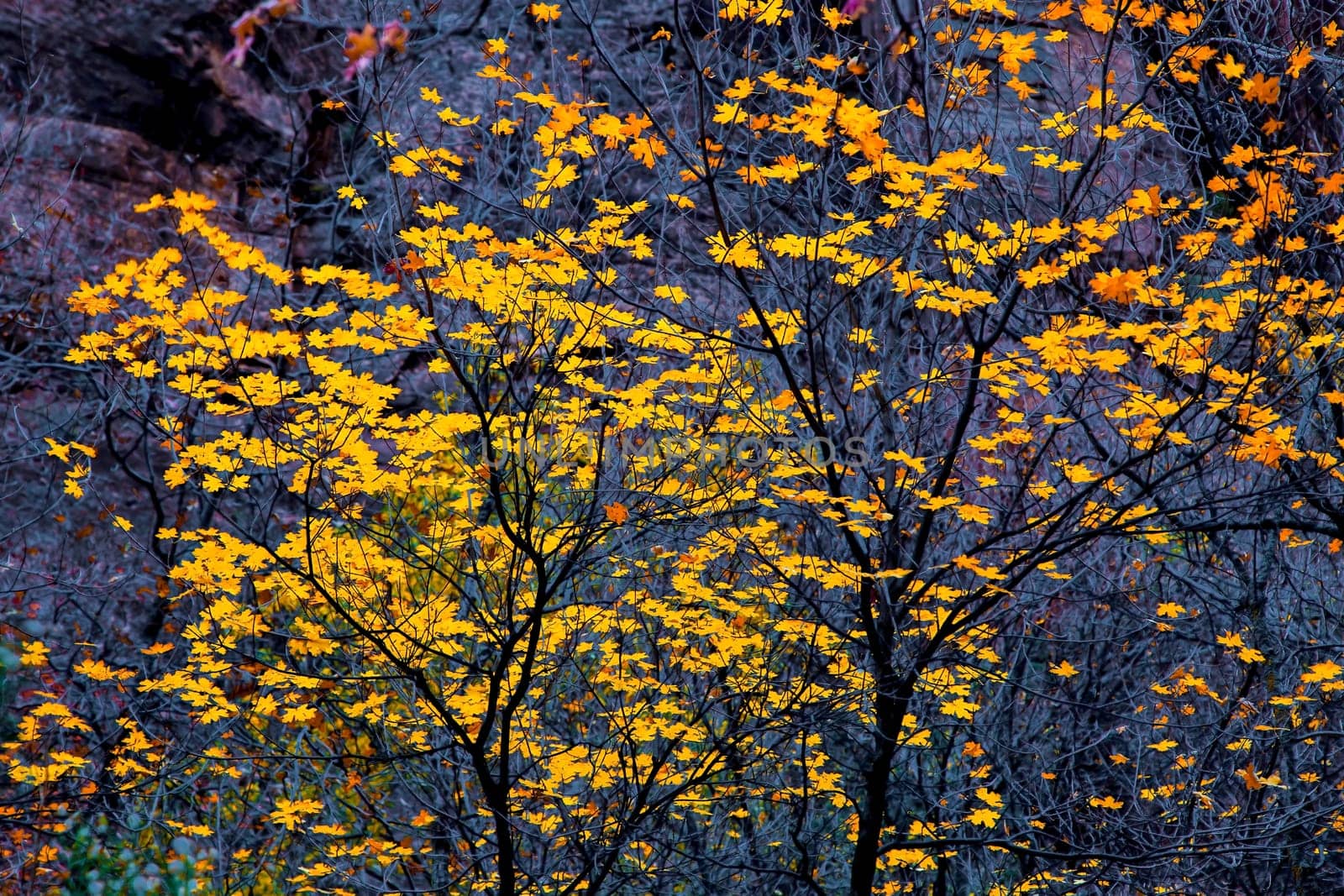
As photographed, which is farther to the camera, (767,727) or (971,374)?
(767,727)

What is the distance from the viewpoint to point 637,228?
9406 mm

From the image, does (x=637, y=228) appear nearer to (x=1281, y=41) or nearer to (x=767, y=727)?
(x=1281, y=41)

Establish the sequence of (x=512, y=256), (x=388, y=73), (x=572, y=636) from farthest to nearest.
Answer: (x=388, y=73), (x=572, y=636), (x=512, y=256)

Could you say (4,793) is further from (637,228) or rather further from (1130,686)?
(1130,686)

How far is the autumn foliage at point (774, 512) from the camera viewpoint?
4.75m

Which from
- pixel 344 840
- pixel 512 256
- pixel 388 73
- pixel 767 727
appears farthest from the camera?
pixel 388 73

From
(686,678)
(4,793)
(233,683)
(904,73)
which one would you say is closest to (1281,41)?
(904,73)

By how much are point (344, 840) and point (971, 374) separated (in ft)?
18.0

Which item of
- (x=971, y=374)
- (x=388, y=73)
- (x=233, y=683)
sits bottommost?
(x=971, y=374)

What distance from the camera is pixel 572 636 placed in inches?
223

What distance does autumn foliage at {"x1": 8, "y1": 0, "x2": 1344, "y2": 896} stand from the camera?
4.75m

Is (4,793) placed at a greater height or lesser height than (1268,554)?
lesser

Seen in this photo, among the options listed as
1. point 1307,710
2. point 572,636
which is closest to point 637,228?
point 572,636

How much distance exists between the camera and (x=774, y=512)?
324 inches
